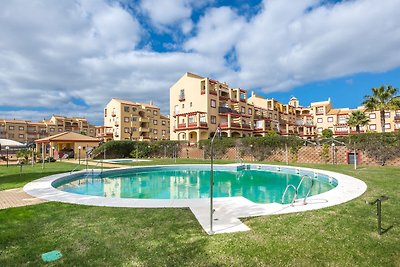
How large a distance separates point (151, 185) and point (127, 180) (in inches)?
108

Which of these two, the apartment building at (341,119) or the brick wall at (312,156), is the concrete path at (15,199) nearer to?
the brick wall at (312,156)

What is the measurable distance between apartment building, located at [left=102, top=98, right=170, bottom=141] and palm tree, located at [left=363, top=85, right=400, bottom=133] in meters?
46.2

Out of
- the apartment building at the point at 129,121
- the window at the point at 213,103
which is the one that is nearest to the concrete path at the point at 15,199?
the window at the point at 213,103

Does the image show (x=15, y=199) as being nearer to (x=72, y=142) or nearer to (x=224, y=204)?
(x=224, y=204)

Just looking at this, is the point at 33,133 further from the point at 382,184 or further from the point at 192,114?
the point at 382,184

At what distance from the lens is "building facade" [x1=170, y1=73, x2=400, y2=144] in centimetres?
4156

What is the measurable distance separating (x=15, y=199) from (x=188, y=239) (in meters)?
7.42

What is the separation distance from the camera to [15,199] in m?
8.88

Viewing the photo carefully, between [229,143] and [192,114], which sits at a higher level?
[192,114]

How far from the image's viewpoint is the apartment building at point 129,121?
2311 inches

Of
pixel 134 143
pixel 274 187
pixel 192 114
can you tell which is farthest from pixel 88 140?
pixel 274 187

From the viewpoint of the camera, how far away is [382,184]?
36.7ft

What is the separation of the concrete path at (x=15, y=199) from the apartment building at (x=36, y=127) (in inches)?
2590

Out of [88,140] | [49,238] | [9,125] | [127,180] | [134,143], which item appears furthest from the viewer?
[9,125]
